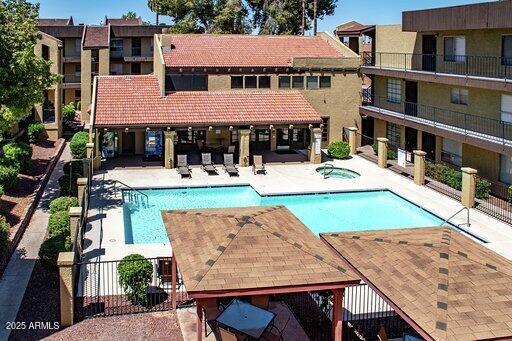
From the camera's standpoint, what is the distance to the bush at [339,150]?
125 feet

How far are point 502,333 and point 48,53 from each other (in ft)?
136

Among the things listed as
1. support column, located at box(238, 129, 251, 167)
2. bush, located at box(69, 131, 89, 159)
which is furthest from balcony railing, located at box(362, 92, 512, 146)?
bush, located at box(69, 131, 89, 159)

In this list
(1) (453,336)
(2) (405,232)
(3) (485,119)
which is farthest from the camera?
(3) (485,119)

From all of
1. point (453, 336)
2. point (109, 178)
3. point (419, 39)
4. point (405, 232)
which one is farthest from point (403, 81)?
point (453, 336)

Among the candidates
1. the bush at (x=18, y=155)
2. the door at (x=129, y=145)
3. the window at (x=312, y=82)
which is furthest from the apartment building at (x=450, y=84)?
the bush at (x=18, y=155)

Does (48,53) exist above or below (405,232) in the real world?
above

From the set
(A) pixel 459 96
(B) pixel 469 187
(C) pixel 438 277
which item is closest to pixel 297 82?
(A) pixel 459 96

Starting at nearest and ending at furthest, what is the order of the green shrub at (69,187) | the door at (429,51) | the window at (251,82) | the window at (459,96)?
the green shrub at (69,187), the window at (459,96), the door at (429,51), the window at (251,82)

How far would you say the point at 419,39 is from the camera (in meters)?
36.4

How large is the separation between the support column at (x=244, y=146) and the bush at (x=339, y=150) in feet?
20.4

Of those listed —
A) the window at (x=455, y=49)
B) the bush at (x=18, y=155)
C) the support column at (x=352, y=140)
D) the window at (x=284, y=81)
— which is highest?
the window at (x=455, y=49)

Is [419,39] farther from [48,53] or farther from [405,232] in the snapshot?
[48,53]

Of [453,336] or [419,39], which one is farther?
[419,39]

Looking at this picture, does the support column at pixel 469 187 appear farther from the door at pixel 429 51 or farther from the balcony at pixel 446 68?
the door at pixel 429 51
